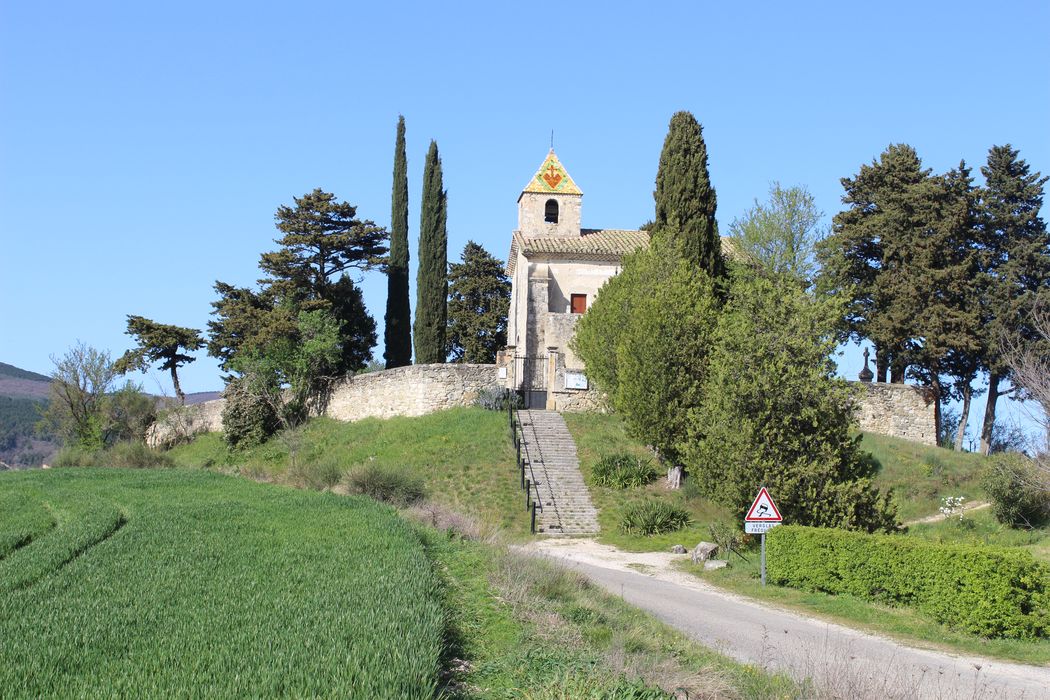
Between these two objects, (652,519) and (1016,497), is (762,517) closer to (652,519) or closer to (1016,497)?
(652,519)

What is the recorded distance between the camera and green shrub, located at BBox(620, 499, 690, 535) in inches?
1035

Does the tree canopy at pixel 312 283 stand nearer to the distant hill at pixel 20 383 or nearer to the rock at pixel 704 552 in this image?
the rock at pixel 704 552

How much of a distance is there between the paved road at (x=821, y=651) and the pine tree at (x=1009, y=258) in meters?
24.3


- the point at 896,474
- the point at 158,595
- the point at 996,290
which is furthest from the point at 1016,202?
the point at 158,595

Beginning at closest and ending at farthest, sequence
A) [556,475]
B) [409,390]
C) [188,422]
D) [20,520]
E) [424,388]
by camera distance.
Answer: [20,520], [556,475], [424,388], [409,390], [188,422]

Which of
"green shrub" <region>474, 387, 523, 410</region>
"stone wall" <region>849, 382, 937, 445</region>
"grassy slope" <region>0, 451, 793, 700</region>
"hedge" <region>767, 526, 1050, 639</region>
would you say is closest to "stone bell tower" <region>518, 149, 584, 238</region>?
"green shrub" <region>474, 387, 523, 410</region>

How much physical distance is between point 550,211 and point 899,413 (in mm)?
17530

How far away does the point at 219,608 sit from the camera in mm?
9312

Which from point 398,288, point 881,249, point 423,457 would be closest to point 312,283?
point 398,288

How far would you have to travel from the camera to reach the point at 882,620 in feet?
50.5

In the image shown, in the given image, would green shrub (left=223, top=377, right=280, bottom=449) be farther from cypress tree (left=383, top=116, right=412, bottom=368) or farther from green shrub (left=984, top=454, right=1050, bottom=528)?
green shrub (left=984, top=454, right=1050, bottom=528)

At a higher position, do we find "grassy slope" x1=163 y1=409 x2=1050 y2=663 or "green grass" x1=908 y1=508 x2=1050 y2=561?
"grassy slope" x1=163 y1=409 x2=1050 y2=663

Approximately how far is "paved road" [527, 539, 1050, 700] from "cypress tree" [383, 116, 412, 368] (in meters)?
24.8

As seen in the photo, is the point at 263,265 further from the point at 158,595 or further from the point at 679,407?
the point at 158,595
